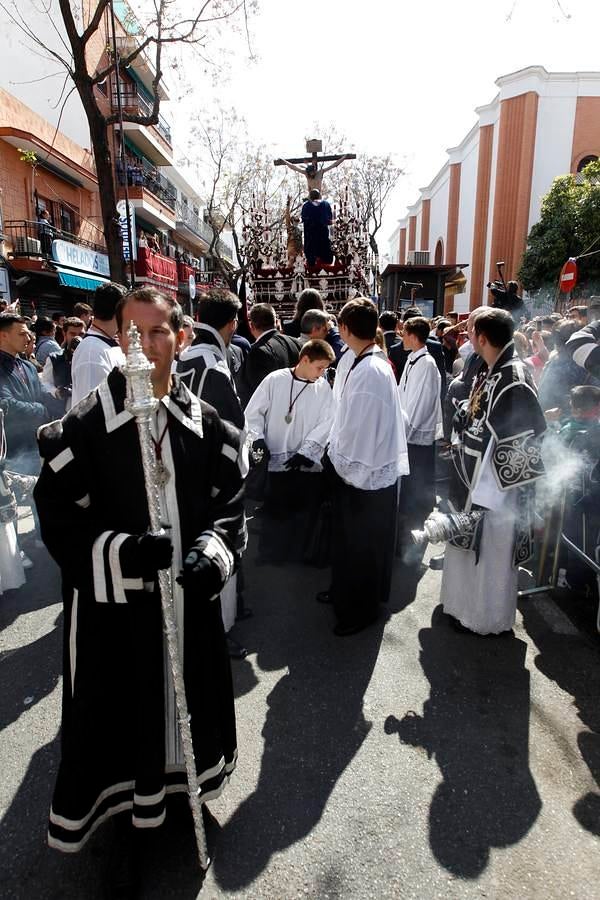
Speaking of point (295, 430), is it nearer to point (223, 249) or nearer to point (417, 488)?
point (417, 488)

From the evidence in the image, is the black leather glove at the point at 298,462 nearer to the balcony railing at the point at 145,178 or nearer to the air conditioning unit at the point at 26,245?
the air conditioning unit at the point at 26,245

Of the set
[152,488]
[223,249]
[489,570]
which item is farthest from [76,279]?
[223,249]

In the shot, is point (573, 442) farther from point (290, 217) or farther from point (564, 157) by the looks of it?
point (564, 157)

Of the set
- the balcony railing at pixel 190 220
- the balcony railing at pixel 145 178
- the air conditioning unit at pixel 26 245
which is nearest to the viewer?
the air conditioning unit at pixel 26 245

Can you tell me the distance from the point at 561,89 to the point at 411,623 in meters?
35.0

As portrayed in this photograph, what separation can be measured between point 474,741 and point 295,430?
8.35 feet

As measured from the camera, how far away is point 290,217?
11680 millimetres

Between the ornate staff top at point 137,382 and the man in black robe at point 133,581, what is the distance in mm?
225

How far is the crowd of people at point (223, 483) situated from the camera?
6.10 feet

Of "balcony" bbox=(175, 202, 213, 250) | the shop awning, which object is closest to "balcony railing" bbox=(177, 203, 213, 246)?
"balcony" bbox=(175, 202, 213, 250)

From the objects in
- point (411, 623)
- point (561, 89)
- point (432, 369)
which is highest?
point (561, 89)

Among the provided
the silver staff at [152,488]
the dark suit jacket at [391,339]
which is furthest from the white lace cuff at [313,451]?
the dark suit jacket at [391,339]

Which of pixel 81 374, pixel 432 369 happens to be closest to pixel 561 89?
pixel 432 369

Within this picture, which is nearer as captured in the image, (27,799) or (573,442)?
(27,799)
